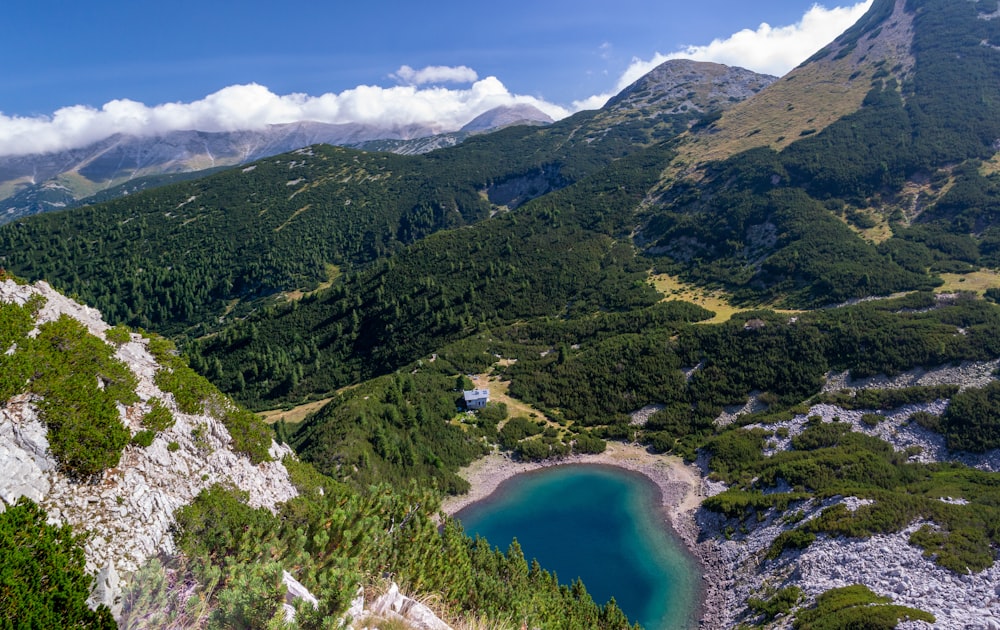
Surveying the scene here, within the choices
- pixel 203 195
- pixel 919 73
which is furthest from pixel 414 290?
pixel 919 73

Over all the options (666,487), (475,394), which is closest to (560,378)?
(475,394)

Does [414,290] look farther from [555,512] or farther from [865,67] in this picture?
[865,67]

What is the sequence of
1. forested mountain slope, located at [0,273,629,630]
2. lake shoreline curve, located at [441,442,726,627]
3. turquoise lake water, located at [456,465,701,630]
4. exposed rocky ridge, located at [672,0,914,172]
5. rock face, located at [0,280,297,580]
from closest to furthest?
1. forested mountain slope, located at [0,273,629,630]
2. rock face, located at [0,280,297,580]
3. turquoise lake water, located at [456,465,701,630]
4. lake shoreline curve, located at [441,442,726,627]
5. exposed rocky ridge, located at [672,0,914,172]

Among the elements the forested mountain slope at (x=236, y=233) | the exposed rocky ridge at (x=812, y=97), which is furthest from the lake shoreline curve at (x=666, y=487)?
the forested mountain slope at (x=236, y=233)

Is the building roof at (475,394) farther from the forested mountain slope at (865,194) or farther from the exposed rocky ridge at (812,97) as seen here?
the exposed rocky ridge at (812,97)

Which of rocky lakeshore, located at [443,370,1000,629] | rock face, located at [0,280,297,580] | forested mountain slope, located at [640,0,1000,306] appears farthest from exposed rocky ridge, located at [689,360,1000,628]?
rock face, located at [0,280,297,580]

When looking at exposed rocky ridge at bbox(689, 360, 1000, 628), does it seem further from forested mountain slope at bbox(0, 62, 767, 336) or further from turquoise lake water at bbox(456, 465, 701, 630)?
forested mountain slope at bbox(0, 62, 767, 336)

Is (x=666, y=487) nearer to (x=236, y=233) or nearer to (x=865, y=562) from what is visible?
(x=865, y=562)
